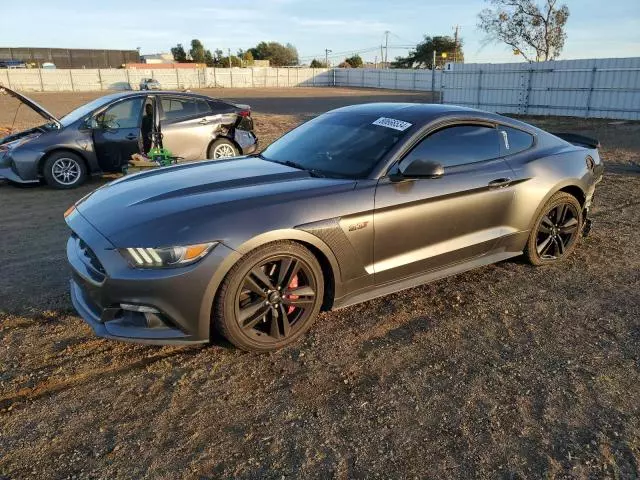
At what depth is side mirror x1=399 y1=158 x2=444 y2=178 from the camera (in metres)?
3.41

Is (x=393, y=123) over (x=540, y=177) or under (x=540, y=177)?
Result: over

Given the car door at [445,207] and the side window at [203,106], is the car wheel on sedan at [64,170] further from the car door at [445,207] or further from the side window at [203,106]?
the car door at [445,207]

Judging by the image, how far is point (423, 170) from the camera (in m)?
3.42

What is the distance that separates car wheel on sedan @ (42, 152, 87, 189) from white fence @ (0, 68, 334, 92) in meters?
37.0

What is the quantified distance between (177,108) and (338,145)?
213 inches

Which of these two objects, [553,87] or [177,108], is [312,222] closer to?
[177,108]

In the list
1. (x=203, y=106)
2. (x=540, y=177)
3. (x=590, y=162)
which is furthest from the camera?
(x=203, y=106)

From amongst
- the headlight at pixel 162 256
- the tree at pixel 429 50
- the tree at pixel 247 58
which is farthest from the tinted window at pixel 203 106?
the tree at pixel 247 58

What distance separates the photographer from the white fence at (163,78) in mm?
47188

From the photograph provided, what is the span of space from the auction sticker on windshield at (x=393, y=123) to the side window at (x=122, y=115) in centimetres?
540

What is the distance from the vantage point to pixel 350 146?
151 inches

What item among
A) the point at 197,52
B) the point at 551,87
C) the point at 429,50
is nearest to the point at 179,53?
the point at 197,52

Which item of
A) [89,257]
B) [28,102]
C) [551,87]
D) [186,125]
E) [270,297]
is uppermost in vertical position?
[551,87]

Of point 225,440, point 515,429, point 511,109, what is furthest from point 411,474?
point 511,109
